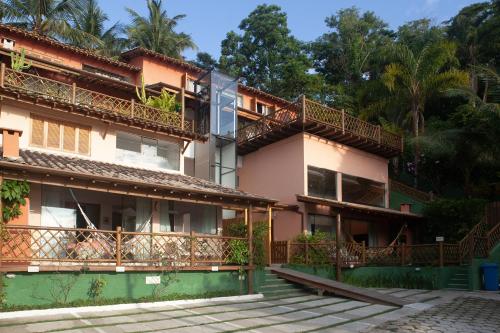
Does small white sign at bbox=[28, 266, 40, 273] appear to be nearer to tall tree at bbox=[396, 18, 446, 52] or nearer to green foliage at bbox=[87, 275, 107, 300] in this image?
Answer: green foliage at bbox=[87, 275, 107, 300]

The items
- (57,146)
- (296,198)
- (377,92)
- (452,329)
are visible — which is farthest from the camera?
(377,92)

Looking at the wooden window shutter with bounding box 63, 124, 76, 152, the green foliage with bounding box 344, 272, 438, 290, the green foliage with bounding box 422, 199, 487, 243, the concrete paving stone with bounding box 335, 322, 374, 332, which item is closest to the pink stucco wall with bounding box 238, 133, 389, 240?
the green foliage with bounding box 344, 272, 438, 290

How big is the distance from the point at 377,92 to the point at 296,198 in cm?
1238

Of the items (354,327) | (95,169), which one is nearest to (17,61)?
(95,169)

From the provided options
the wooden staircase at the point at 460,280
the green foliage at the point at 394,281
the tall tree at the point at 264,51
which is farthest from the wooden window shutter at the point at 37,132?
the tall tree at the point at 264,51

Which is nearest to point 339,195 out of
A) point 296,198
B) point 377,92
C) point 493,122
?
point 296,198

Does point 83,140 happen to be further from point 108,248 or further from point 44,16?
point 44,16

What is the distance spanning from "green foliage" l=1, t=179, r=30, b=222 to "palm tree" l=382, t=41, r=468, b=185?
20919 mm

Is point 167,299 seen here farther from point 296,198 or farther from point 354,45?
point 354,45

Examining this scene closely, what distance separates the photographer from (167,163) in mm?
19812

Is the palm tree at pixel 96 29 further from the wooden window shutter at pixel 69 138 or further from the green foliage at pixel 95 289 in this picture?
the green foliage at pixel 95 289

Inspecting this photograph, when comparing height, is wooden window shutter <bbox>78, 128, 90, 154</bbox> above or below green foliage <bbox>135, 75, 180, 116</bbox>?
below

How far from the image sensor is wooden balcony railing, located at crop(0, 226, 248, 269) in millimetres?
12047

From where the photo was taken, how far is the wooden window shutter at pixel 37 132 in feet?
53.8
